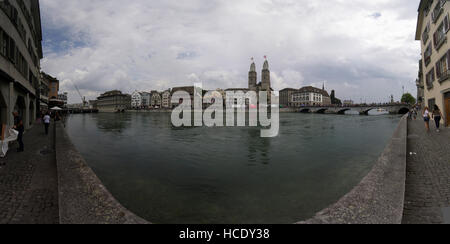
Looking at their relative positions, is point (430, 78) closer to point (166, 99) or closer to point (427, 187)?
point (427, 187)

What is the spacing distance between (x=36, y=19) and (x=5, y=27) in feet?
60.2

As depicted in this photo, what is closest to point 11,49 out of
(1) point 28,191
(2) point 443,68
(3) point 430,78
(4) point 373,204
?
(1) point 28,191

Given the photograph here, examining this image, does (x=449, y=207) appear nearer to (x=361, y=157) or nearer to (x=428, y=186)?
(x=428, y=186)

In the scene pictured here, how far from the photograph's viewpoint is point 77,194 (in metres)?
4.38

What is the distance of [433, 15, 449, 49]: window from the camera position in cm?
1585

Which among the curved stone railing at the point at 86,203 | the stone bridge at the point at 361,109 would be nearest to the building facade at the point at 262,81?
the stone bridge at the point at 361,109

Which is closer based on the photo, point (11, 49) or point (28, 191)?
point (28, 191)

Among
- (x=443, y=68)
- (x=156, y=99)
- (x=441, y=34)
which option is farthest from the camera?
(x=156, y=99)

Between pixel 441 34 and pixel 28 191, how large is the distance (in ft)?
87.4

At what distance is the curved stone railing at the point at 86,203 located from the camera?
344cm

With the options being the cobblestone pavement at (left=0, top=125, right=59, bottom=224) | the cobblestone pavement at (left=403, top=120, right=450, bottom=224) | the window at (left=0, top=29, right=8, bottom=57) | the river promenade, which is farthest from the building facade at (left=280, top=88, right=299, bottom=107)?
the cobblestone pavement at (left=0, top=125, right=59, bottom=224)

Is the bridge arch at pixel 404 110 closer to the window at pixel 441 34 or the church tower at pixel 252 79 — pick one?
the window at pixel 441 34

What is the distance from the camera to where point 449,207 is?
13.6 feet
